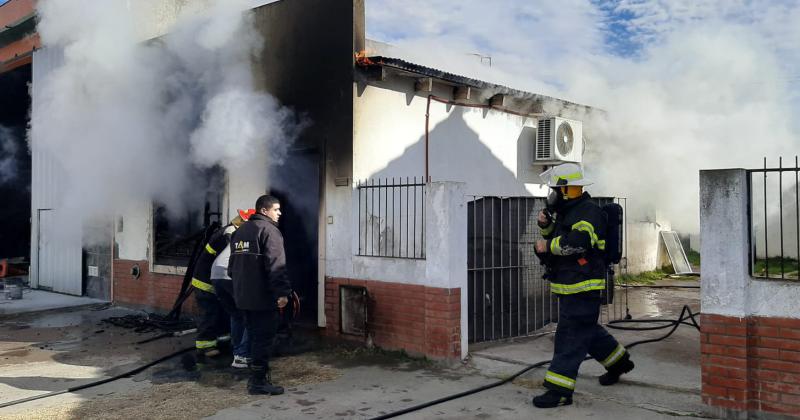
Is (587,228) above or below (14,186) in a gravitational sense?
below

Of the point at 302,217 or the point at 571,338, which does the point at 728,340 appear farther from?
the point at 302,217

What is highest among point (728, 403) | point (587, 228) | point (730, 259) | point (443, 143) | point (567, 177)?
point (443, 143)

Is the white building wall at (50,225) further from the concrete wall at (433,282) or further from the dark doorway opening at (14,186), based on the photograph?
the concrete wall at (433,282)

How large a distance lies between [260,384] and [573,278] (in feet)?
9.57

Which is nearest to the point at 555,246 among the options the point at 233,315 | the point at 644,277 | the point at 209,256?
the point at 233,315

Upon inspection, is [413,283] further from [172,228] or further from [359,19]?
[172,228]

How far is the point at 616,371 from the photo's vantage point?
5531mm

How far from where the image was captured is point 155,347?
7828mm

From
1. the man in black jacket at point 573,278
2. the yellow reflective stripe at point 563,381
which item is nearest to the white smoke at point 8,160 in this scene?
the man in black jacket at point 573,278

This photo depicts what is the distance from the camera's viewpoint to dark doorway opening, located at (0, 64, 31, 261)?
16516mm

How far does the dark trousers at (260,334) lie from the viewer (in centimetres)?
578

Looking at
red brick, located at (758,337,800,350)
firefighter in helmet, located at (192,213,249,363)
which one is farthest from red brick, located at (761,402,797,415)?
firefighter in helmet, located at (192,213,249,363)

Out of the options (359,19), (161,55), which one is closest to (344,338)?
(359,19)

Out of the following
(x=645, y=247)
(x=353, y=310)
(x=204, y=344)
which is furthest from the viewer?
(x=645, y=247)
